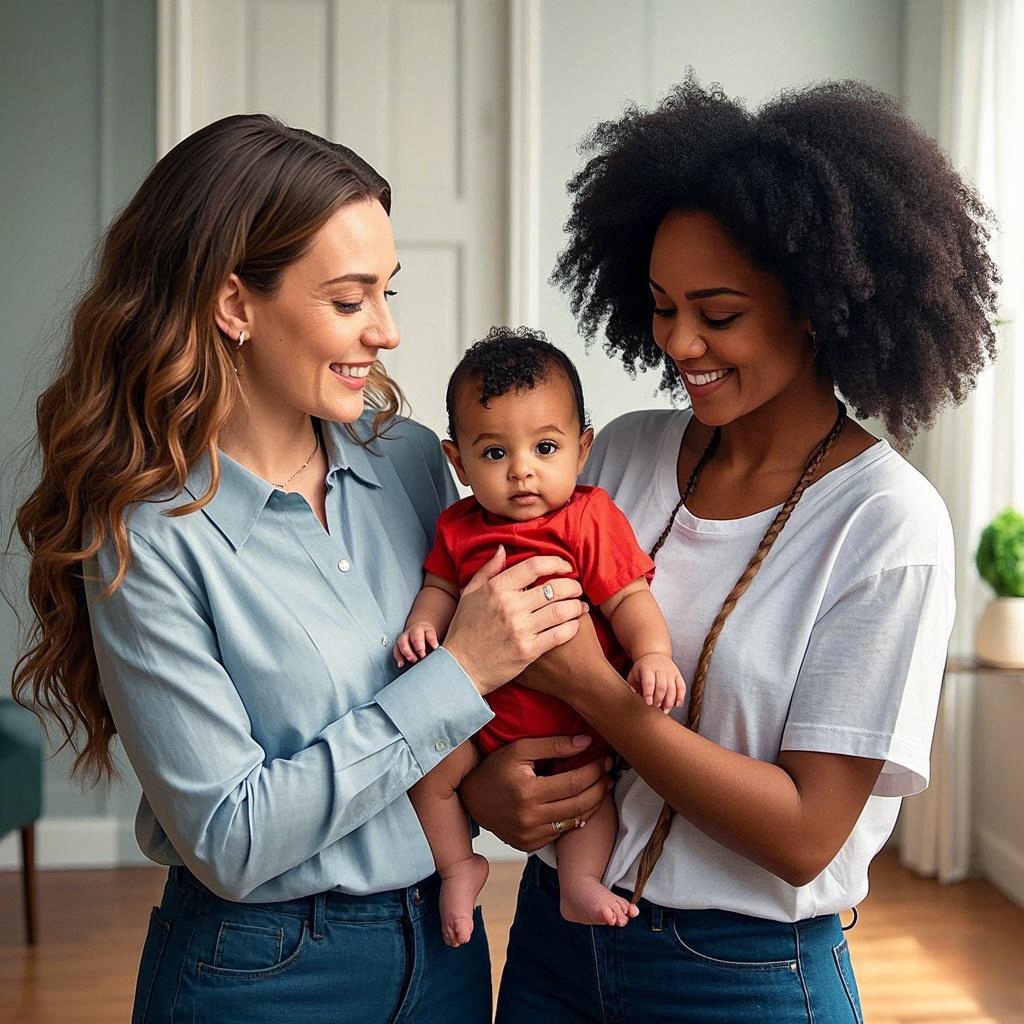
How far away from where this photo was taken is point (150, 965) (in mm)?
1546

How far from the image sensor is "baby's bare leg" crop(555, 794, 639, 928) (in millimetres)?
1500

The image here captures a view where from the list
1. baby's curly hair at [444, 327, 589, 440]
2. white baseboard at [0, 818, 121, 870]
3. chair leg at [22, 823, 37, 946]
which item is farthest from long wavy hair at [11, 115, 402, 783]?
white baseboard at [0, 818, 121, 870]

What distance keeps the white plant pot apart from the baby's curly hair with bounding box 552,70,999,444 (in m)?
2.36

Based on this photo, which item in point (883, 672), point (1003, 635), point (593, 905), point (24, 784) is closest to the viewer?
point (883, 672)

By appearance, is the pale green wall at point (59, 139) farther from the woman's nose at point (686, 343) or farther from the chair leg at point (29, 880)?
the woman's nose at point (686, 343)

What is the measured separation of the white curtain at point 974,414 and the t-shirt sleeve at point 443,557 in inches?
107

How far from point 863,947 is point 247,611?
2.71m

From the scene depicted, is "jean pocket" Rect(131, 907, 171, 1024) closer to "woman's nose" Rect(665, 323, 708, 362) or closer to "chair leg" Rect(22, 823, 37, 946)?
"woman's nose" Rect(665, 323, 708, 362)

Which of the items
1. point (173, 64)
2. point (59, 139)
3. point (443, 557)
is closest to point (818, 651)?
point (443, 557)

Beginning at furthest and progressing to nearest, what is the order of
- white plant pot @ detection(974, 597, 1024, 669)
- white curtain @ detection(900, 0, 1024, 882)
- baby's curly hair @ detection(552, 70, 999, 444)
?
white curtain @ detection(900, 0, 1024, 882) → white plant pot @ detection(974, 597, 1024, 669) → baby's curly hair @ detection(552, 70, 999, 444)

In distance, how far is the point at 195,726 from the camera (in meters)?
1.41

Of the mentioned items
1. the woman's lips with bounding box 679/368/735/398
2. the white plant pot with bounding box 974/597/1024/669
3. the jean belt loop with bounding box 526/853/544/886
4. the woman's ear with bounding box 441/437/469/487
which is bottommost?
the white plant pot with bounding box 974/597/1024/669

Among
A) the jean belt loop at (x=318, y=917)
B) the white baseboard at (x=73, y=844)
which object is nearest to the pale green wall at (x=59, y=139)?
the white baseboard at (x=73, y=844)

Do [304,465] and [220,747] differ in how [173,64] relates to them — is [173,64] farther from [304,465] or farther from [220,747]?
[220,747]
